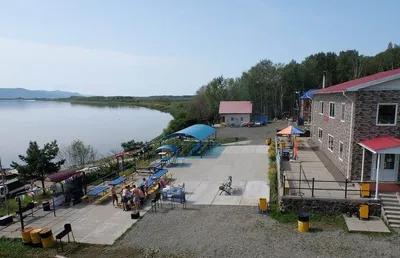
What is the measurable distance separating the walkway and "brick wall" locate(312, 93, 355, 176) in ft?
Result: 2.85

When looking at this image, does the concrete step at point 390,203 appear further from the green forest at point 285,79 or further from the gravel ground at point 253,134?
the green forest at point 285,79

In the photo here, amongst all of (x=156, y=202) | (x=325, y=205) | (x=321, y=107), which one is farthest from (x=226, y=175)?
(x=321, y=107)

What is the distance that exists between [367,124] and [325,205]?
5.10 meters

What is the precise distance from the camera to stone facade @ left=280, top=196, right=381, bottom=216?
519 inches

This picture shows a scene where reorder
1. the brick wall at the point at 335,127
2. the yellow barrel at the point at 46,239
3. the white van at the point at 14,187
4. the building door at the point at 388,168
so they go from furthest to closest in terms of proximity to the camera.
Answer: the white van at the point at 14,187 → the brick wall at the point at 335,127 → the building door at the point at 388,168 → the yellow barrel at the point at 46,239

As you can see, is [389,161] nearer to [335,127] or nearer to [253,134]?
[335,127]

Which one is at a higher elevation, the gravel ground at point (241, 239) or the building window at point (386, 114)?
the building window at point (386, 114)

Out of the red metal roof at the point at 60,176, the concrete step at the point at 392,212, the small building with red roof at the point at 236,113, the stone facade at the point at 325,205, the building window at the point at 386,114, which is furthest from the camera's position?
the small building with red roof at the point at 236,113

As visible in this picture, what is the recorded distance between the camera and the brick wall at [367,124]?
14938 millimetres

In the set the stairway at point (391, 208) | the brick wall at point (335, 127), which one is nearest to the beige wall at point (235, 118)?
the brick wall at point (335, 127)

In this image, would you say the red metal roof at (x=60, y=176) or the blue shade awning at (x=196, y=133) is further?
the blue shade awning at (x=196, y=133)

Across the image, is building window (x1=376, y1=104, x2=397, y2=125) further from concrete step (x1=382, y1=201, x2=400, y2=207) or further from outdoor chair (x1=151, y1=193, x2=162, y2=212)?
outdoor chair (x1=151, y1=193, x2=162, y2=212)

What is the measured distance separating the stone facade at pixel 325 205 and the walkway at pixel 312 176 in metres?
0.52

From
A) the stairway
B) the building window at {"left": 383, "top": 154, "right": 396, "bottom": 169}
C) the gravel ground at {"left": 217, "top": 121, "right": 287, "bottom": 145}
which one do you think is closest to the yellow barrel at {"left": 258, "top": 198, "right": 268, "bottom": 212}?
the stairway
